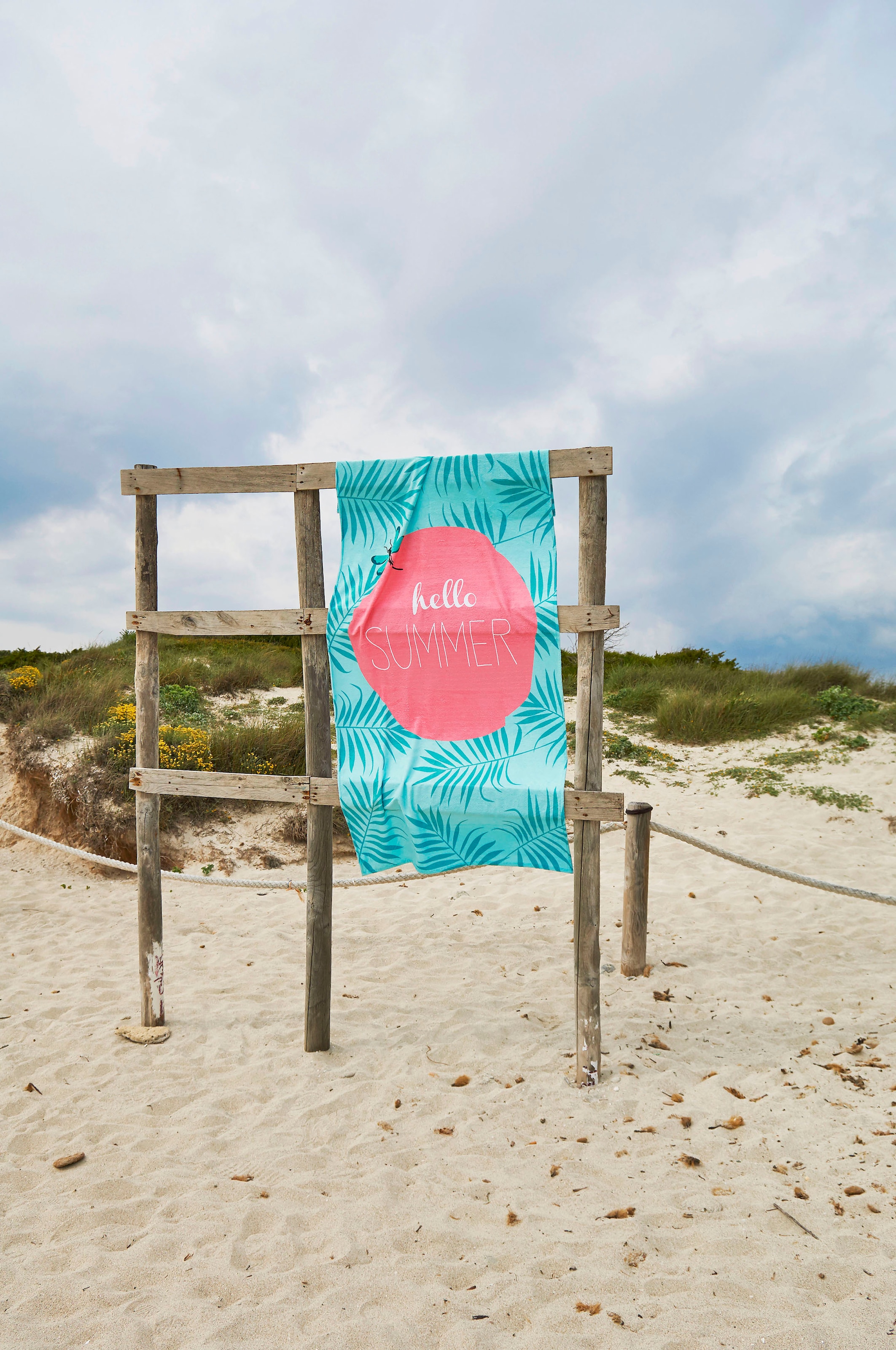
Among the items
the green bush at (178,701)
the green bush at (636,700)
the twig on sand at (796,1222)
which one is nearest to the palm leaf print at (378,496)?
the twig on sand at (796,1222)

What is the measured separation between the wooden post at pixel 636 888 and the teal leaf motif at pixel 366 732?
69.3 inches

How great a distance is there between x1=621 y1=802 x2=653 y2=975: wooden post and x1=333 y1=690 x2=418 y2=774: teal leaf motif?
1.76 m

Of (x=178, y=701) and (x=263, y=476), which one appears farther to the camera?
(x=178, y=701)

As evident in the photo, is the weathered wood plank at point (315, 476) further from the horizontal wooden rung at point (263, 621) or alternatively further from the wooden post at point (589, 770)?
the wooden post at point (589, 770)

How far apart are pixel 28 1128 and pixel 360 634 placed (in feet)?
9.37

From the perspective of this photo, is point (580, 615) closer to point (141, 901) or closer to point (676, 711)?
point (141, 901)

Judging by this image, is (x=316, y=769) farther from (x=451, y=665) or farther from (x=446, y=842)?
(x=451, y=665)

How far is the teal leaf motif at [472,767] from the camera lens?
3.90 metres

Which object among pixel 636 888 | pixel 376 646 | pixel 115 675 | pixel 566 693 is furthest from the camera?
pixel 566 693

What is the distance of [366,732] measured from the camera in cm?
411

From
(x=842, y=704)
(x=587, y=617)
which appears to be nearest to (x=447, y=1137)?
(x=587, y=617)

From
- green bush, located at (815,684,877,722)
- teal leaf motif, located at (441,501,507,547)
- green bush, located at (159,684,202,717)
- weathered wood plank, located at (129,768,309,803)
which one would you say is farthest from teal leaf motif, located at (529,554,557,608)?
green bush, located at (815,684,877,722)

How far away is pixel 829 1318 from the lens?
2523 millimetres

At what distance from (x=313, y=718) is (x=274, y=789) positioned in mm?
460
